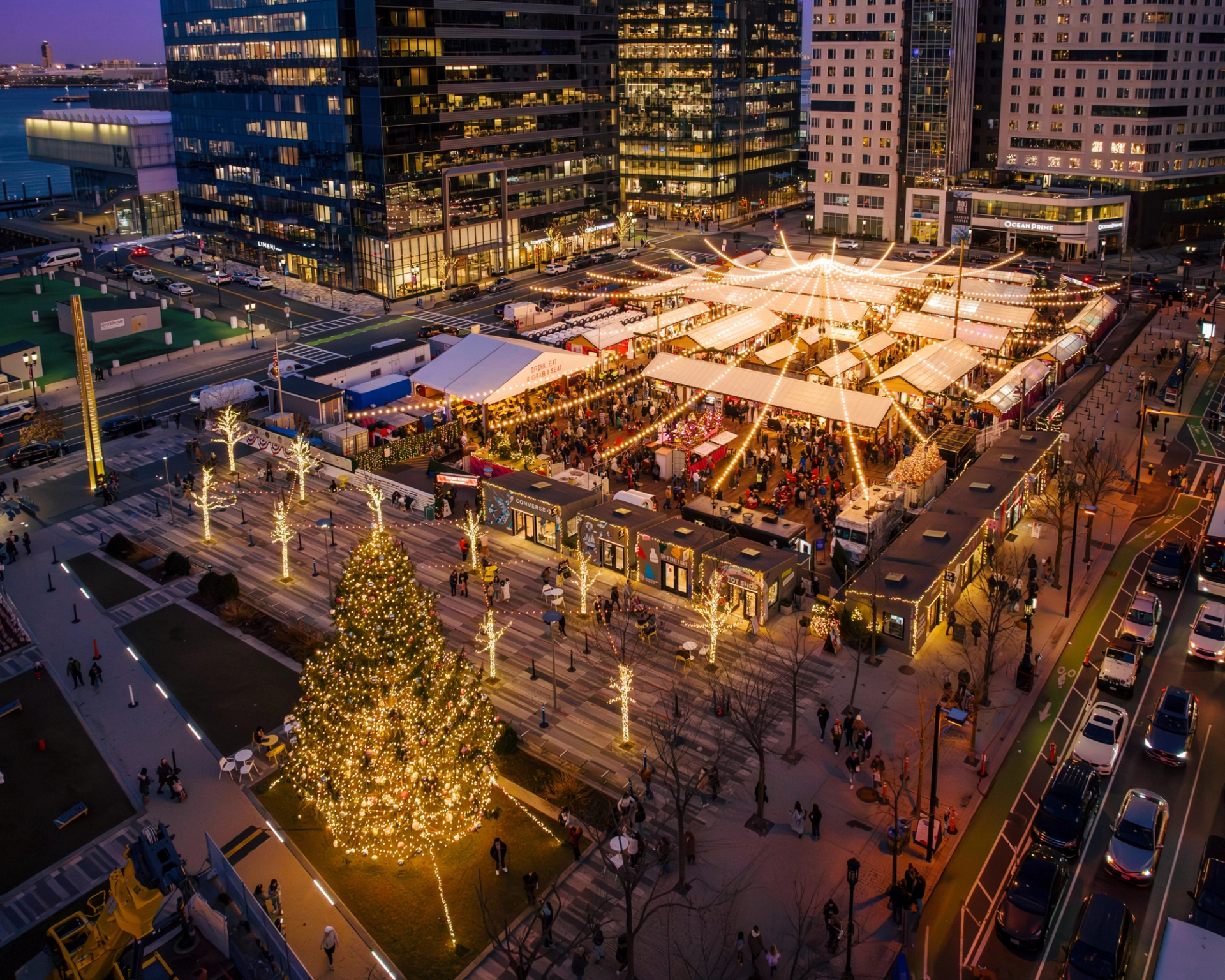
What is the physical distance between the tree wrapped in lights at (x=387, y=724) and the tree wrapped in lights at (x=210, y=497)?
2322 cm

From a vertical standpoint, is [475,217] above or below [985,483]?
above

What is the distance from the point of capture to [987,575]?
135 feet

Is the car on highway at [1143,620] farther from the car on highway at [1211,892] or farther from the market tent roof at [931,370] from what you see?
the market tent roof at [931,370]

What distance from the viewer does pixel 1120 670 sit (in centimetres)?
3359

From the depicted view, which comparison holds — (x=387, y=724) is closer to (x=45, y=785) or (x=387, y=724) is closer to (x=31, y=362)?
(x=45, y=785)

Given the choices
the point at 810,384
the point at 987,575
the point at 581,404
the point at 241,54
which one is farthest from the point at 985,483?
the point at 241,54

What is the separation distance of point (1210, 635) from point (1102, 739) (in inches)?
334

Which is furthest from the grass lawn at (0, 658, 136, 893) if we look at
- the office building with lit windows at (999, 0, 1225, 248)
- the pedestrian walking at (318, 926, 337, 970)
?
the office building with lit windows at (999, 0, 1225, 248)

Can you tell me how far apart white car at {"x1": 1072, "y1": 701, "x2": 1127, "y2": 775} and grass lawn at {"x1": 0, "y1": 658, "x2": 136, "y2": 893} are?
28.4 m

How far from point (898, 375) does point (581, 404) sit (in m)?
18.6

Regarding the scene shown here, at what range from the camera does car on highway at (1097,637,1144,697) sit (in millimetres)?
33438

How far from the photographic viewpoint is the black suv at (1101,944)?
22.3 metres

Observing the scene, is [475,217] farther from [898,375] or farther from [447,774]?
[447,774]

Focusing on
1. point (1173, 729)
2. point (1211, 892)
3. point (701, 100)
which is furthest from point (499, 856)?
point (701, 100)
